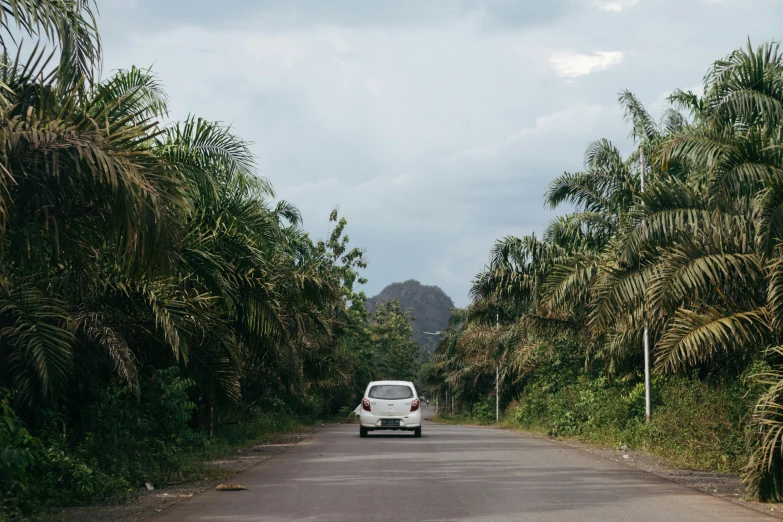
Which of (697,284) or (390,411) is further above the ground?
(697,284)

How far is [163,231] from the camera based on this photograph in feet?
27.9

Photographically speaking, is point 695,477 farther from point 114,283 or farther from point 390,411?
point 390,411

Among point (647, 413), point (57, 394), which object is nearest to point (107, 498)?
point (57, 394)

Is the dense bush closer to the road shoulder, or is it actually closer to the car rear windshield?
the road shoulder

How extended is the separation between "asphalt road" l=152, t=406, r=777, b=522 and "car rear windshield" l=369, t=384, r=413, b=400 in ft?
27.9

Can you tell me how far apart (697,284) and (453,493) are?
16.6 feet

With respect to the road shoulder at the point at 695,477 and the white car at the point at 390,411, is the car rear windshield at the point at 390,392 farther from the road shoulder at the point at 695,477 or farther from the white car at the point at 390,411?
the road shoulder at the point at 695,477

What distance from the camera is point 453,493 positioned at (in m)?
11.9

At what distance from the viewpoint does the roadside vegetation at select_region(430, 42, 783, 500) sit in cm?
1322

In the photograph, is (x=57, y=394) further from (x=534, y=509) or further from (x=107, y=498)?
(x=534, y=509)

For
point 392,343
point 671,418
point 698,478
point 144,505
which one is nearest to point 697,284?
point 698,478

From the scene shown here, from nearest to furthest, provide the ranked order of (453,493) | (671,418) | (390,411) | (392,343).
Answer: (453,493) < (671,418) < (390,411) < (392,343)

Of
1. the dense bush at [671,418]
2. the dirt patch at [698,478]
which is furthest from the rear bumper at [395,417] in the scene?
the dirt patch at [698,478]

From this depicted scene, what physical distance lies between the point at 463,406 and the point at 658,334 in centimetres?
4289
